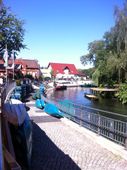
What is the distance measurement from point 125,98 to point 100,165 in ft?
134

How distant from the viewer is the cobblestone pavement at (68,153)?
385 inches

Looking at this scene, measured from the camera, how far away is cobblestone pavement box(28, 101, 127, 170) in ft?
32.1

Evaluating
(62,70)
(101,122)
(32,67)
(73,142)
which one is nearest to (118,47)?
(101,122)

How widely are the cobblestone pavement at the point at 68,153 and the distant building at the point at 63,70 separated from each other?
113985mm

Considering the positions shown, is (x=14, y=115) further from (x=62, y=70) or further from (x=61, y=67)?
(x=61, y=67)

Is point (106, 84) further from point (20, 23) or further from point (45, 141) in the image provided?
point (45, 141)

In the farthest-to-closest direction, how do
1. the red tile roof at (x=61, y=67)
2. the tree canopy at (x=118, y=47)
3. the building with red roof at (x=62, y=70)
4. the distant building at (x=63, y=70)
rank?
the red tile roof at (x=61, y=67)
the building with red roof at (x=62, y=70)
the distant building at (x=63, y=70)
the tree canopy at (x=118, y=47)

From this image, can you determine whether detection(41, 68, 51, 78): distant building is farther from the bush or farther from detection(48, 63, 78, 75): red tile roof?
the bush

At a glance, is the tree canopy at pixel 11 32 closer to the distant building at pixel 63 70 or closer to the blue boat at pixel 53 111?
the blue boat at pixel 53 111

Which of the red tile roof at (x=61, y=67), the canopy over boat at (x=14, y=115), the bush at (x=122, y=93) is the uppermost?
the red tile roof at (x=61, y=67)

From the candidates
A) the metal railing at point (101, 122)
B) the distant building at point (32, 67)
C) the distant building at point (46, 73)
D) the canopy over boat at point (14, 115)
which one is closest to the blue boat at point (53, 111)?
the metal railing at point (101, 122)

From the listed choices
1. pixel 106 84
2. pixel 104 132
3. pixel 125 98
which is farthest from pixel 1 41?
pixel 104 132

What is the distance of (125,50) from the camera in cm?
4559

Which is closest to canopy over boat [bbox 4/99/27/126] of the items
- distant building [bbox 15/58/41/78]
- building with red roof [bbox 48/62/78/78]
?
distant building [bbox 15/58/41/78]
